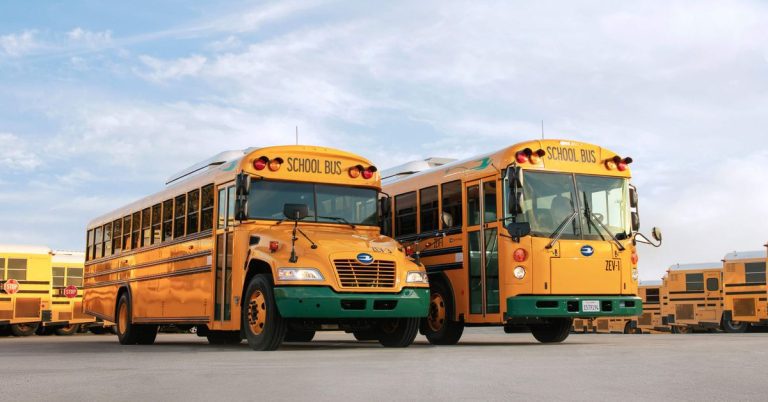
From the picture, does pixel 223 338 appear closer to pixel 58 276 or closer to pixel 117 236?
pixel 117 236

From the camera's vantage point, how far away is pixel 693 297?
38.4 m

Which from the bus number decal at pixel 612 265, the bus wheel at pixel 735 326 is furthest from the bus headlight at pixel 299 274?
the bus wheel at pixel 735 326

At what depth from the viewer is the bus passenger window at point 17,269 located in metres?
31.5

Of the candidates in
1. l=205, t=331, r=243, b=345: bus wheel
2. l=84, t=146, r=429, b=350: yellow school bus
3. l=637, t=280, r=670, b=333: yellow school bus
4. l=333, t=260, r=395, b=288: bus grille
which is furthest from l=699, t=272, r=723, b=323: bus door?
l=333, t=260, r=395, b=288: bus grille

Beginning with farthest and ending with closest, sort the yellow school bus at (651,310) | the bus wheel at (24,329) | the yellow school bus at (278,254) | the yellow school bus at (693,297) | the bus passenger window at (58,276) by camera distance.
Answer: the yellow school bus at (651,310) → the yellow school bus at (693,297) → the bus passenger window at (58,276) → the bus wheel at (24,329) → the yellow school bus at (278,254)

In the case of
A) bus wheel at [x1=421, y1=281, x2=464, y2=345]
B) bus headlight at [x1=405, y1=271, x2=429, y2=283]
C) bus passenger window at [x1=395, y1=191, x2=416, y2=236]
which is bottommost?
bus wheel at [x1=421, y1=281, x2=464, y2=345]

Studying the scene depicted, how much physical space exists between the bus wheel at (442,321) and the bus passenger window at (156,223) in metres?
5.05

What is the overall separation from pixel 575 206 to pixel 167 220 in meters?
7.00

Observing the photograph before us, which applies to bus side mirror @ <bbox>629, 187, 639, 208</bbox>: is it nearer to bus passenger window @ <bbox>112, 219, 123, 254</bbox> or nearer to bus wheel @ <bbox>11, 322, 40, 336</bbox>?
bus passenger window @ <bbox>112, 219, 123, 254</bbox>

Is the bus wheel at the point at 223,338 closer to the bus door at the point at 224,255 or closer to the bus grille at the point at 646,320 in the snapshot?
the bus door at the point at 224,255

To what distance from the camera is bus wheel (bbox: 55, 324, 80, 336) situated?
115 feet

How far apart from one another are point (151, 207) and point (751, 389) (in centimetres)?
1237

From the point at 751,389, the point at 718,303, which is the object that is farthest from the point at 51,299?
the point at 751,389

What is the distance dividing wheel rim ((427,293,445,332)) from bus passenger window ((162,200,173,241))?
4582 mm
